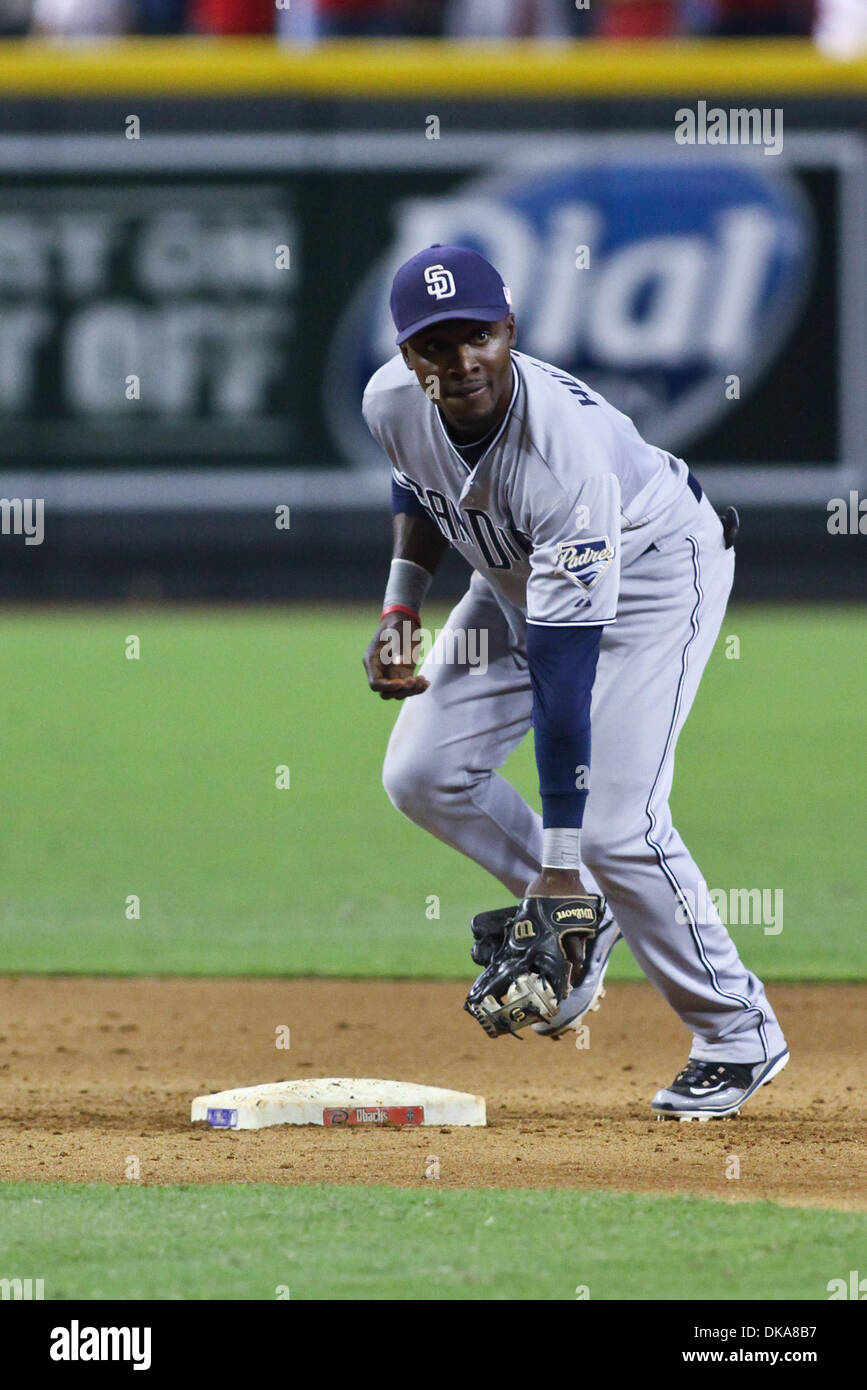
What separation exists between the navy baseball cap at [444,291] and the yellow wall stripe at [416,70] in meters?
13.1

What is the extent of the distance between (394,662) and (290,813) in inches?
210

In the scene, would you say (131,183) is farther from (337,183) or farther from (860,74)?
(860,74)

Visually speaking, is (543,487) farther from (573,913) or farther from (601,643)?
(573,913)

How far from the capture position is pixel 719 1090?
4910 millimetres

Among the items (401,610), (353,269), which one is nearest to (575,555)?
(401,610)

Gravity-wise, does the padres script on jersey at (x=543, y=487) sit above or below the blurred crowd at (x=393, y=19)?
below

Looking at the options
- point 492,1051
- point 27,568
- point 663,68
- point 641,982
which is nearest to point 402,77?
point 663,68

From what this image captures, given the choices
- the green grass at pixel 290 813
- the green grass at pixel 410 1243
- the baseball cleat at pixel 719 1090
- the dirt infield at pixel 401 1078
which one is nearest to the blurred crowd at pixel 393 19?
the green grass at pixel 290 813

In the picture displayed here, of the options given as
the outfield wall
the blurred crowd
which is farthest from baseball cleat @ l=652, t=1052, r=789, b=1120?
the blurred crowd

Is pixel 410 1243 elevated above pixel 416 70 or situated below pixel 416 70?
below

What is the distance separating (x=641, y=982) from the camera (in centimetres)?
719

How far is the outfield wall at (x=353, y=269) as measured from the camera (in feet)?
54.8

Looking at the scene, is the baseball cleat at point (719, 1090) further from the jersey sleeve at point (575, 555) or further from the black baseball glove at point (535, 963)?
the jersey sleeve at point (575, 555)

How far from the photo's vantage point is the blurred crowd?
17.3m
